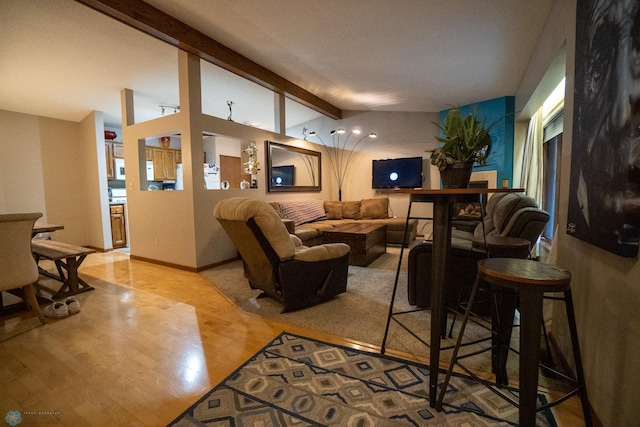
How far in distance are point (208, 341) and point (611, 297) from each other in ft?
7.13

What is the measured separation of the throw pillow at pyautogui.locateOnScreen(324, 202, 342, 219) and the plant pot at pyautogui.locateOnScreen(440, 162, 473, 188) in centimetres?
433

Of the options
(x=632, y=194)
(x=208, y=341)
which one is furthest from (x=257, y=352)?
(x=632, y=194)

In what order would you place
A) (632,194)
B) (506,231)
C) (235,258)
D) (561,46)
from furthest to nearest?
(235,258) → (506,231) → (561,46) → (632,194)

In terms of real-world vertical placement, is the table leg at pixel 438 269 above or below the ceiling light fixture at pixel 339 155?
below

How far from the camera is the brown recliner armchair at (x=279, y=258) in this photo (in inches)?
81.4

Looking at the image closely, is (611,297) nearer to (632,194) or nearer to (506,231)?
(632,194)

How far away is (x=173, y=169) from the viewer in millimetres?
5859

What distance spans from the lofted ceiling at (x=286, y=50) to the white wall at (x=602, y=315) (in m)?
1.01

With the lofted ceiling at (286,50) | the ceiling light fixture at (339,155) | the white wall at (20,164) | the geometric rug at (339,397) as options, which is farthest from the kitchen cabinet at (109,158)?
the geometric rug at (339,397)

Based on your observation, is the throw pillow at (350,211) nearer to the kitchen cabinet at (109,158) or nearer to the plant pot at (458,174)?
the plant pot at (458,174)

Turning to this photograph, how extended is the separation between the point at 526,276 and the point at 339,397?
1025 millimetres

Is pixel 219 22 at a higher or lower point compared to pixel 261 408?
higher

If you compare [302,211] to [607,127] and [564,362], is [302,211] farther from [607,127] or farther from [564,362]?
[607,127]

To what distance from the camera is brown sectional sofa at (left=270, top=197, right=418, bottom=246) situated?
4254 millimetres
